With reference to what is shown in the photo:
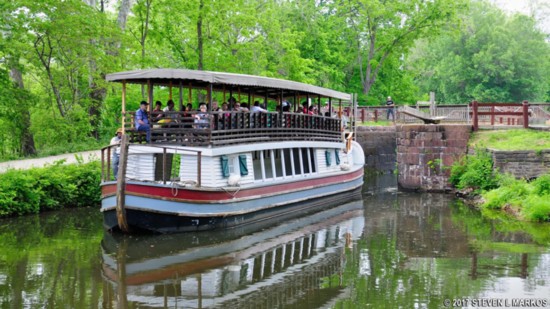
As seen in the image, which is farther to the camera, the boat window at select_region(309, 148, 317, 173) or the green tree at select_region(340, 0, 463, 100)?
the green tree at select_region(340, 0, 463, 100)

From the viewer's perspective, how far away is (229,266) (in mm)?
13789

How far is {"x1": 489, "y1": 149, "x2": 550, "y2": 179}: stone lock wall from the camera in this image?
2150 centimetres

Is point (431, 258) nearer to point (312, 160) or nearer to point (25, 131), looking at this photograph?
point (312, 160)

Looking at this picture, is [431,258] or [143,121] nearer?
[431,258]

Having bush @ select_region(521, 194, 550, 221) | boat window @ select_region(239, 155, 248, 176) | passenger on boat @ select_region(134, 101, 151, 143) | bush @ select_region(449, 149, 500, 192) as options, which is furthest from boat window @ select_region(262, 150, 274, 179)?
bush @ select_region(449, 149, 500, 192)

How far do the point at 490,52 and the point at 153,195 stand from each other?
4206 cm

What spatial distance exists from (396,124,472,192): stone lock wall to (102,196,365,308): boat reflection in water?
821 centimetres

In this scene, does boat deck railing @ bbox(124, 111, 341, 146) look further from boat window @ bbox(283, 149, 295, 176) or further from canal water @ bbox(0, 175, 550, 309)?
canal water @ bbox(0, 175, 550, 309)

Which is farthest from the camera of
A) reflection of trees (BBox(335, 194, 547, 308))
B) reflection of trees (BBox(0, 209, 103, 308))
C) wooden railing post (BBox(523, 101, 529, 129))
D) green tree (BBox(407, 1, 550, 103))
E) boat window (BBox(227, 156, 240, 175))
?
green tree (BBox(407, 1, 550, 103))

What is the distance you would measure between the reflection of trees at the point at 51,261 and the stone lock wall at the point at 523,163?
13010mm

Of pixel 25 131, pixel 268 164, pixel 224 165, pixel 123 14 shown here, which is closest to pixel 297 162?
pixel 268 164

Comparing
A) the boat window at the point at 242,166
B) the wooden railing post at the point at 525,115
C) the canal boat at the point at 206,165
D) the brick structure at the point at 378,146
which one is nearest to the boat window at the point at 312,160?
the canal boat at the point at 206,165

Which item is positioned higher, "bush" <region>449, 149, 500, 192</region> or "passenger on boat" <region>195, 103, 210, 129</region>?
"passenger on boat" <region>195, 103, 210, 129</region>

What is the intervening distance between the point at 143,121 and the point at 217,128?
194cm
